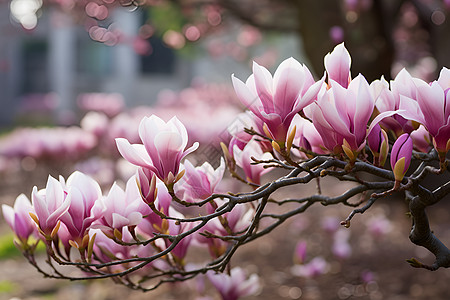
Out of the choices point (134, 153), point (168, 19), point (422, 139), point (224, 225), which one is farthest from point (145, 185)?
point (168, 19)

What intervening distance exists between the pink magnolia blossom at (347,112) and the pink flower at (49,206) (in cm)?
65

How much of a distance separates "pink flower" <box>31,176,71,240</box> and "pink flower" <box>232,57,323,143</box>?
52 cm

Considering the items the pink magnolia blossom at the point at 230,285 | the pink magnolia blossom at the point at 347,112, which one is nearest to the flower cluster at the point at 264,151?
the pink magnolia blossom at the point at 347,112

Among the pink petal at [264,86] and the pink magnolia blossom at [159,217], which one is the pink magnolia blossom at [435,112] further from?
the pink magnolia blossom at [159,217]

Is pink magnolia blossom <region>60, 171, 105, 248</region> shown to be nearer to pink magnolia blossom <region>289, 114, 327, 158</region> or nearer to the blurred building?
pink magnolia blossom <region>289, 114, 327, 158</region>

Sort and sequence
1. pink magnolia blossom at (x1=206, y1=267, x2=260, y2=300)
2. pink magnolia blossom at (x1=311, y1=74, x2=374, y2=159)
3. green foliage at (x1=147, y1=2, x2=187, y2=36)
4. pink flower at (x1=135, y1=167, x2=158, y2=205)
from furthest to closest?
1. green foliage at (x1=147, y1=2, x2=187, y2=36)
2. pink magnolia blossom at (x1=206, y1=267, x2=260, y2=300)
3. pink flower at (x1=135, y1=167, x2=158, y2=205)
4. pink magnolia blossom at (x1=311, y1=74, x2=374, y2=159)

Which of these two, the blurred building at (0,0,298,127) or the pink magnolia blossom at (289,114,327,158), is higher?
the pink magnolia blossom at (289,114,327,158)

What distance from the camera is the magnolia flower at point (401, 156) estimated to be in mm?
1148

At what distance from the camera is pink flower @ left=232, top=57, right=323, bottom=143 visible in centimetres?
120

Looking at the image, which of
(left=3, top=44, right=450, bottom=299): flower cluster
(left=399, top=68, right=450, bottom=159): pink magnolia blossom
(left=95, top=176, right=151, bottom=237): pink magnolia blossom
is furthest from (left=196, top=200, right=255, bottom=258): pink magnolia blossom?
(left=399, top=68, right=450, bottom=159): pink magnolia blossom

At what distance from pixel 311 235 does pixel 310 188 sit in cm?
282

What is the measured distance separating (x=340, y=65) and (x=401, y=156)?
0.29 m

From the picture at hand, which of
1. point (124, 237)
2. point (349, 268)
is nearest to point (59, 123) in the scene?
point (349, 268)

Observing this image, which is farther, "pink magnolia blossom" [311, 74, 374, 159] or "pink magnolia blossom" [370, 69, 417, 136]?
"pink magnolia blossom" [370, 69, 417, 136]
